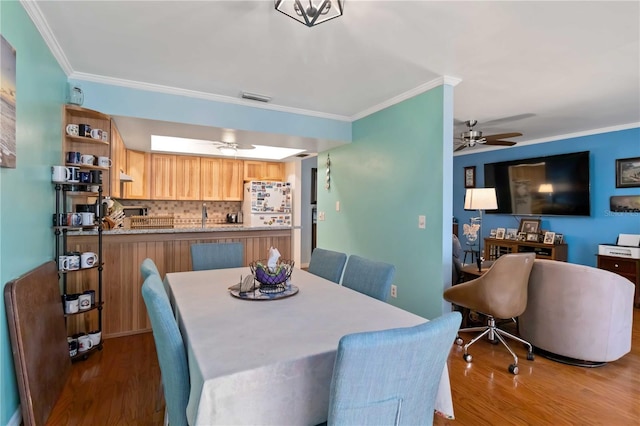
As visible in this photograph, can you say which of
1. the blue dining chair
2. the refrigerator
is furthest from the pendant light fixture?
the refrigerator

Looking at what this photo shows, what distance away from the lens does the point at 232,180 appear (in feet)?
21.2

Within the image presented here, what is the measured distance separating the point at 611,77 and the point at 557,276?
182 centimetres

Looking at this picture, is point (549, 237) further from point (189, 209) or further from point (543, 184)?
point (189, 209)

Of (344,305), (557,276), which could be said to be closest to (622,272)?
(557,276)

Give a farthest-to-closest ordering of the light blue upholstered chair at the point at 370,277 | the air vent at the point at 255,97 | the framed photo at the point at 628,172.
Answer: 1. the framed photo at the point at 628,172
2. the air vent at the point at 255,97
3. the light blue upholstered chair at the point at 370,277

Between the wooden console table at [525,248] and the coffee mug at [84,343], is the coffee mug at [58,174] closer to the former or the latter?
the coffee mug at [84,343]

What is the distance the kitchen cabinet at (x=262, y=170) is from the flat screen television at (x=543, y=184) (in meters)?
3.96

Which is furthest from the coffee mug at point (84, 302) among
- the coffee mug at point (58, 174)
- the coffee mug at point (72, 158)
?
the coffee mug at point (72, 158)

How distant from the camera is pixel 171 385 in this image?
4.30 ft

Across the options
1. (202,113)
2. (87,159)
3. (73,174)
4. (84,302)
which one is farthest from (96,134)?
(84,302)

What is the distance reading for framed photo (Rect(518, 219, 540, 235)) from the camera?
549cm

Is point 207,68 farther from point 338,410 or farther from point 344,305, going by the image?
point 338,410

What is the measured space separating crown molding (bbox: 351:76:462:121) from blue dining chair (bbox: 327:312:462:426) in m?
2.39

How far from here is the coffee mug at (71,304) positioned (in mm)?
2586
